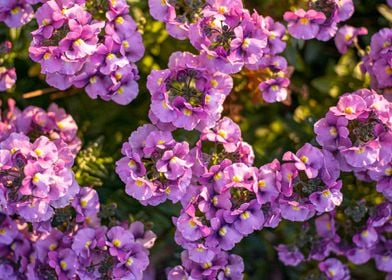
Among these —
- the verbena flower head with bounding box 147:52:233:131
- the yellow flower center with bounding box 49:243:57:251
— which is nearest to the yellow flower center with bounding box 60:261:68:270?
the yellow flower center with bounding box 49:243:57:251

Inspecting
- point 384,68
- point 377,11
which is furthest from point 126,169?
point 377,11

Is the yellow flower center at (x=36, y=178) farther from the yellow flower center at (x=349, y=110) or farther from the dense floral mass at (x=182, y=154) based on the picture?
the yellow flower center at (x=349, y=110)

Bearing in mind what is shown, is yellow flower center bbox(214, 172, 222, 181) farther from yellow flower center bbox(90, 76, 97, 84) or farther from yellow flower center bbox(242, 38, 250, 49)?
yellow flower center bbox(90, 76, 97, 84)

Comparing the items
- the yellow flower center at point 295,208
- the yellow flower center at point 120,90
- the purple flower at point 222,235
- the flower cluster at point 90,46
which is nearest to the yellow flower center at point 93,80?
the flower cluster at point 90,46

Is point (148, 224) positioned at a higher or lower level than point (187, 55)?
lower

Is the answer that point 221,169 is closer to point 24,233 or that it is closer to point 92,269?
point 92,269

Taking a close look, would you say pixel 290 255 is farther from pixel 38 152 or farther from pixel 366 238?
pixel 38 152

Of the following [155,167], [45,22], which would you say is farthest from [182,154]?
[45,22]
